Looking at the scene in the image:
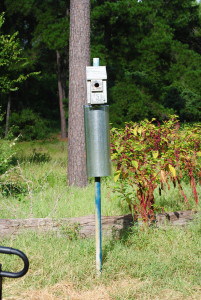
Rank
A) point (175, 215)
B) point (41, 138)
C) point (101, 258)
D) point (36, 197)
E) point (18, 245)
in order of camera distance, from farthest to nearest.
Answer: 1. point (41, 138)
2. point (36, 197)
3. point (175, 215)
4. point (18, 245)
5. point (101, 258)

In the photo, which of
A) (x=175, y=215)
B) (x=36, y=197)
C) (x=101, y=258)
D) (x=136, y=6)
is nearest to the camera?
(x=101, y=258)

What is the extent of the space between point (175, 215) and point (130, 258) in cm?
129

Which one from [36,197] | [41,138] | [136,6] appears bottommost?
[36,197]

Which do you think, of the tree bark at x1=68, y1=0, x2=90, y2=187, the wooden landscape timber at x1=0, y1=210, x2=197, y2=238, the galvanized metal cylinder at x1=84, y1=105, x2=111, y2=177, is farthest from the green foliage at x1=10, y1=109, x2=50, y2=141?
the galvanized metal cylinder at x1=84, y1=105, x2=111, y2=177

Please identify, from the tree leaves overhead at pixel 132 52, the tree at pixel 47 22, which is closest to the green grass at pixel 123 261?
→ the tree leaves overhead at pixel 132 52

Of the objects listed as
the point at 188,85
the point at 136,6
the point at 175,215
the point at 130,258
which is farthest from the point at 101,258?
the point at 188,85

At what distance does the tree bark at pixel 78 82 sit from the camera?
816 centimetres

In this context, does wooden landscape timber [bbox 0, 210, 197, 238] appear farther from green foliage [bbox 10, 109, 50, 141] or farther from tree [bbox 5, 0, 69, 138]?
green foliage [bbox 10, 109, 50, 141]

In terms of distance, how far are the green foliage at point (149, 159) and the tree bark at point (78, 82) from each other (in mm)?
2726

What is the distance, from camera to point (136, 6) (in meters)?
15.4

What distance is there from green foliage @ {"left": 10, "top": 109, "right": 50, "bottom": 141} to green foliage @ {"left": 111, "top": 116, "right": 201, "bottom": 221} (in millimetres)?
16018

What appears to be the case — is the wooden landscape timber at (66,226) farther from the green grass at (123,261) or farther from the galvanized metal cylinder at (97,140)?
the galvanized metal cylinder at (97,140)

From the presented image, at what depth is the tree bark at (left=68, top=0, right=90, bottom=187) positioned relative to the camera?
816 centimetres

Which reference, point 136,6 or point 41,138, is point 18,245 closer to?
point 136,6
